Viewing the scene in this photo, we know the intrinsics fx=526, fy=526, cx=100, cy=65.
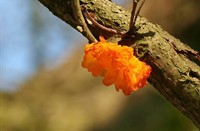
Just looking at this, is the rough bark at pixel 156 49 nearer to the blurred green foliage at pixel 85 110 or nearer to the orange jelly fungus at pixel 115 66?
the orange jelly fungus at pixel 115 66

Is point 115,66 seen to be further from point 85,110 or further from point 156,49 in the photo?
point 85,110

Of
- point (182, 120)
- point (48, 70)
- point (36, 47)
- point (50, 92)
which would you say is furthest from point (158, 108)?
point (36, 47)

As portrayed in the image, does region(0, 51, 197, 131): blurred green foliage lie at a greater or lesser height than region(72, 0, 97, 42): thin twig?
lesser

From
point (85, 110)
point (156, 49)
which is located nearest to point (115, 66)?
point (156, 49)

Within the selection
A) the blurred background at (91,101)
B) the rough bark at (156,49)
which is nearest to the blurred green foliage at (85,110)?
the blurred background at (91,101)

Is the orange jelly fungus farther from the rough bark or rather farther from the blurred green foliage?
the blurred green foliage

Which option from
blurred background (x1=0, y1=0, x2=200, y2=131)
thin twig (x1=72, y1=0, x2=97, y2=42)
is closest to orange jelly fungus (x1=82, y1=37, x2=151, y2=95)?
thin twig (x1=72, y1=0, x2=97, y2=42)
